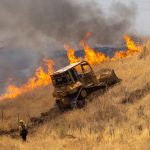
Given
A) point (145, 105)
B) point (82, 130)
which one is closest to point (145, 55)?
point (145, 105)

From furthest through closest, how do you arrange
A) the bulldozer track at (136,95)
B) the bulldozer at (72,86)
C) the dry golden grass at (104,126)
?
the bulldozer at (72,86)
the bulldozer track at (136,95)
the dry golden grass at (104,126)

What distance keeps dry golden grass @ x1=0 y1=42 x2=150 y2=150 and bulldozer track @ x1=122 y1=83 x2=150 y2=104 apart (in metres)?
0.23

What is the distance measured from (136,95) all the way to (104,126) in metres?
4.78

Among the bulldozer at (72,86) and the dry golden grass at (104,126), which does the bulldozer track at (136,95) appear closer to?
the dry golden grass at (104,126)

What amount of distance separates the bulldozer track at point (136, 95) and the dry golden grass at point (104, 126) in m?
0.23

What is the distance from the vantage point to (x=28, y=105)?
105 feet

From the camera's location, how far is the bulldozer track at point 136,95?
795 inches

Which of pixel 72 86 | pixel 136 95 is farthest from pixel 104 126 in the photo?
pixel 72 86

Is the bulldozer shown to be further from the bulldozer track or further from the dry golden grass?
the bulldozer track

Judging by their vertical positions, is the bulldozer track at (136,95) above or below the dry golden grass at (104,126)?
above

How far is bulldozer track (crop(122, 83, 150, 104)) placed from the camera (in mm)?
20188

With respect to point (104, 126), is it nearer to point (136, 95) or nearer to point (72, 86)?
point (136, 95)

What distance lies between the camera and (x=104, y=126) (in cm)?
1667

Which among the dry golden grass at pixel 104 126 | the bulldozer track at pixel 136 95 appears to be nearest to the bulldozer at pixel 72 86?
the dry golden grass at pixel 104 126
